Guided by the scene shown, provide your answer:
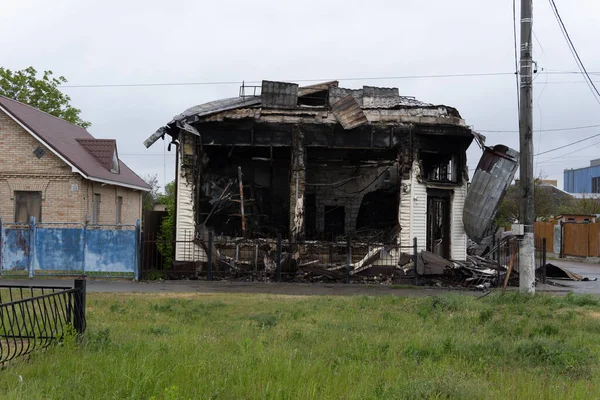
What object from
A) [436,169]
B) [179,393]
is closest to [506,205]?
[436,169]

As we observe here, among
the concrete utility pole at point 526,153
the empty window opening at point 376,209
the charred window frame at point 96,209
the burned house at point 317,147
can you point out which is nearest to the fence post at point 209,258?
the burned house at point 317,147

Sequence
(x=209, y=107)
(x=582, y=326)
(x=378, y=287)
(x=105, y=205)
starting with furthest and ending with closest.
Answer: (x=105, y=205)
(x=209, y=107)
(x=378, y=287)
(x=582, y=326)

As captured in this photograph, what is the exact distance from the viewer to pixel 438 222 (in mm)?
21703

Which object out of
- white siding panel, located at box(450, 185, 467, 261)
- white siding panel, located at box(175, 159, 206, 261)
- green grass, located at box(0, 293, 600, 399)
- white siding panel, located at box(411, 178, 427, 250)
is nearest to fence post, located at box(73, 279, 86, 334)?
green grass, located at box(0, 293, 600, 399)

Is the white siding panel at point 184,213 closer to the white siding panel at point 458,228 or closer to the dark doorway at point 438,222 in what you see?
the dark doorway at point 438,222

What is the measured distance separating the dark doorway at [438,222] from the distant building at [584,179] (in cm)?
6289

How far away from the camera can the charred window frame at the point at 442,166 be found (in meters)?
20.8

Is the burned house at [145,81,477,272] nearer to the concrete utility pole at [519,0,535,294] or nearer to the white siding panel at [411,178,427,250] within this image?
the white siding panel at [411,178,427,250]

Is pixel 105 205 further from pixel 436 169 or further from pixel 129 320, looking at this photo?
pixel 129 320

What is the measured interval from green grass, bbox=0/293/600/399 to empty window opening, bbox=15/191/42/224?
36.7 feet

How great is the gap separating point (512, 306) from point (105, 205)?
18039mm

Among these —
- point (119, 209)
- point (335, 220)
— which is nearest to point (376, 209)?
point (335, 220)

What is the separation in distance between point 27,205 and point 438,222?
48.5 ft

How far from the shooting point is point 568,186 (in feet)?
287
